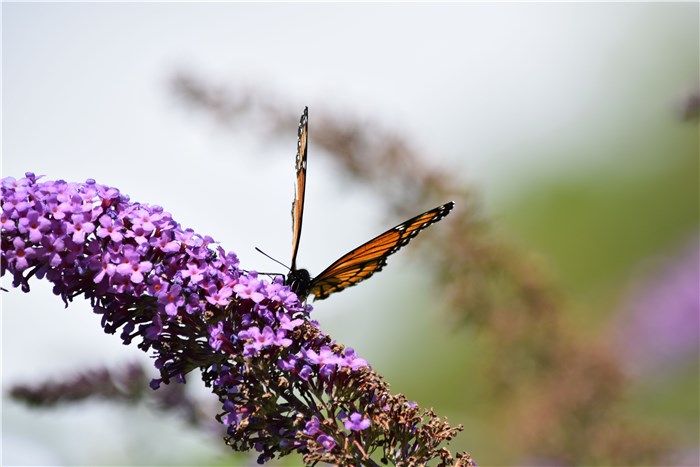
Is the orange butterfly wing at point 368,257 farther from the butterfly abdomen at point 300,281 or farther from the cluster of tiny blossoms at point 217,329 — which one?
the cluster of tiny blossoms at point 217,329

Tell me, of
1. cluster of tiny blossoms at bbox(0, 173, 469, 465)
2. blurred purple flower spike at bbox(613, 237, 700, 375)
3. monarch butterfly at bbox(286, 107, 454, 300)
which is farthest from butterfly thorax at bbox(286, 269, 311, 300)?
blurred purple flower spike at bbox(613, 237, 700, 375)

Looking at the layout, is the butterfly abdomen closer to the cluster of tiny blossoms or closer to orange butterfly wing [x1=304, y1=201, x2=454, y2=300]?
orange butterfly wing [x1=304, y1=201, x2=454, y2=300]

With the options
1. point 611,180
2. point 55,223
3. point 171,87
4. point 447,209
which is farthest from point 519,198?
point 55,223

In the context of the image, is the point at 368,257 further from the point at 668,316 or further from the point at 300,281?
the point at 668,316

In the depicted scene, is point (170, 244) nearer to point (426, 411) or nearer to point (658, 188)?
point (426, 411)

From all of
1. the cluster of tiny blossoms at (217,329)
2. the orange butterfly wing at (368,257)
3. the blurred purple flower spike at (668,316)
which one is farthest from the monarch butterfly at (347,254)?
the blurred purple flower spike at (668,316)

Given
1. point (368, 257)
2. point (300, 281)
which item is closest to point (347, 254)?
point (368, 257)

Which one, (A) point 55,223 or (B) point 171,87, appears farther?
(B) point 171,87
